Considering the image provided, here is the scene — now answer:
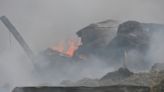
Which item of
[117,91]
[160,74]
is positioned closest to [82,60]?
[160,74]

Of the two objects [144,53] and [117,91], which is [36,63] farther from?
[117,91]

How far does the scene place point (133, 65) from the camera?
27547 millimetres

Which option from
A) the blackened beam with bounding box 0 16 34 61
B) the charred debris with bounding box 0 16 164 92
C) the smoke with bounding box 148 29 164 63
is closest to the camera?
the charred debris with bounding box 0 16 164 92

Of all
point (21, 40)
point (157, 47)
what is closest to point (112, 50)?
point (157, 47)

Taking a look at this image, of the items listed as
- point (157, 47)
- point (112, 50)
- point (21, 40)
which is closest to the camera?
point (157, 47)

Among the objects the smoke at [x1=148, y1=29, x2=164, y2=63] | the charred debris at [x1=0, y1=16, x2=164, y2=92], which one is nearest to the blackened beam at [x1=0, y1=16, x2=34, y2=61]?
the charred debris at [x1=0, y1=16, x2=164, y2=92]

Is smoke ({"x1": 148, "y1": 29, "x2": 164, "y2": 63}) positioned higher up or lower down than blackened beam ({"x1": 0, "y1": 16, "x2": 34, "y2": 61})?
lower down

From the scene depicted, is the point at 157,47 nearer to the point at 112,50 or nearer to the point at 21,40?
the point at 112,50

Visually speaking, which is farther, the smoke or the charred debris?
the smoke

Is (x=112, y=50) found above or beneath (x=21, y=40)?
beneath

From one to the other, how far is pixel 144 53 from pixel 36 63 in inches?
364

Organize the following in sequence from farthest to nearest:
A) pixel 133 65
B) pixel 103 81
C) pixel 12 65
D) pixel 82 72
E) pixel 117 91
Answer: pixel 12 65, pixel 82 72, pixel 133 65, pixel 103 81, pixel 117 91

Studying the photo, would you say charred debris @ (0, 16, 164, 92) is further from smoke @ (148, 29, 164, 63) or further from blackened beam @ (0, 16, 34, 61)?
smoke @ (148, 29, 164, 63)

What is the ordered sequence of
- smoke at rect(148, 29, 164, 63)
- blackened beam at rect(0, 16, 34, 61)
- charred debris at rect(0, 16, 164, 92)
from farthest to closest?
blackened beam at rect(0, 16, 34, 61) < smoke at rect(148, 29, 164, 63) < charred debris at rect(0, 16, 164, 92)
